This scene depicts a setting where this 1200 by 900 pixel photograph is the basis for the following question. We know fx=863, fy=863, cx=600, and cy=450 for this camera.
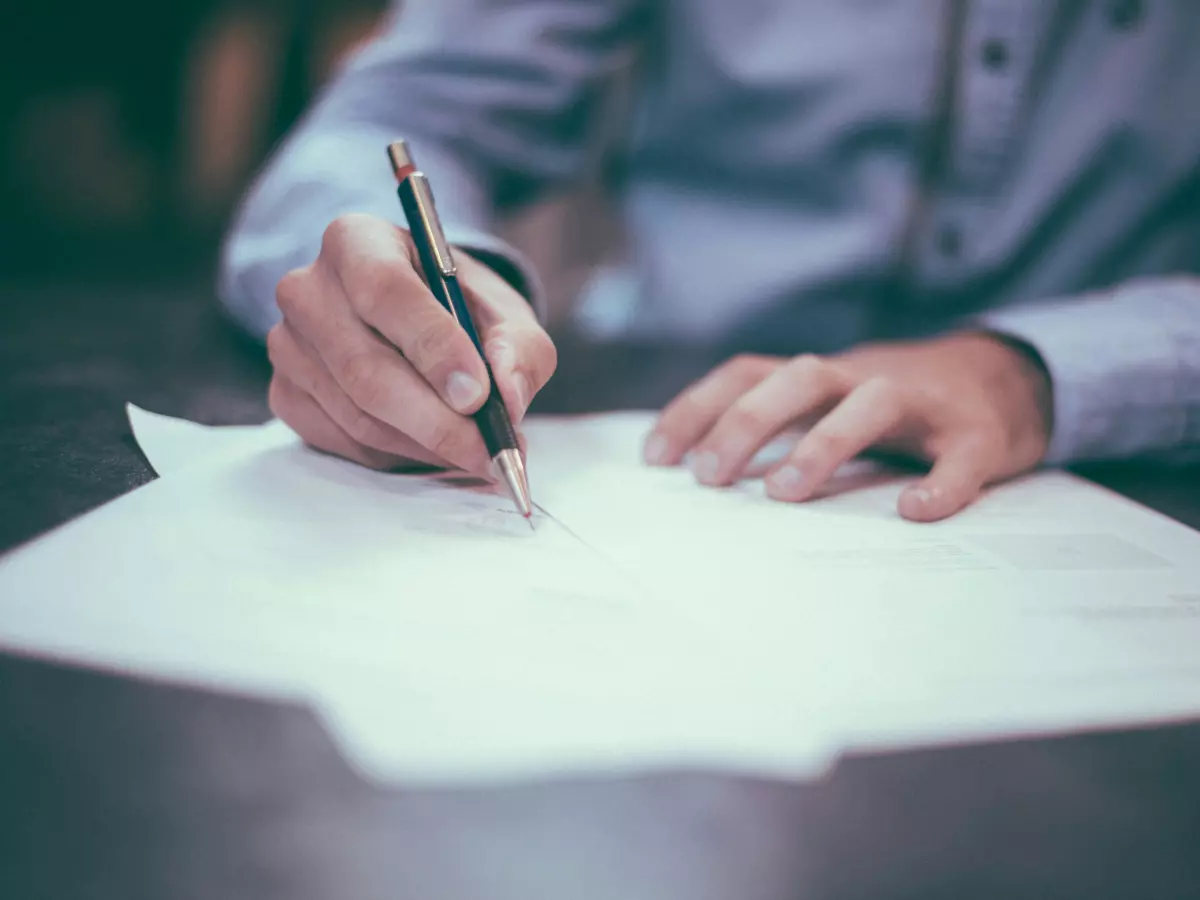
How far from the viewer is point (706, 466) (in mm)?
364

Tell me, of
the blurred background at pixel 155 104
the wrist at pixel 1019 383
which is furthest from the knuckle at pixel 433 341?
the blurred background at pixel 155 104

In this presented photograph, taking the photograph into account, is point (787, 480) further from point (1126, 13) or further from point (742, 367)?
point (1126, 13)

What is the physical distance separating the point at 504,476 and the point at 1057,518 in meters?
0.22

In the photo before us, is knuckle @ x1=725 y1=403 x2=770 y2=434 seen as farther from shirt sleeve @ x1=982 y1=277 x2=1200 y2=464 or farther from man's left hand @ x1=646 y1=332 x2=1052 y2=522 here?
shirt sleeve @ x1=982 y1=277 x2=1200 y2=464

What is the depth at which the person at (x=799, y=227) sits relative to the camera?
1.16ft

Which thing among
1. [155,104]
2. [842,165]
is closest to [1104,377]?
[842,165]

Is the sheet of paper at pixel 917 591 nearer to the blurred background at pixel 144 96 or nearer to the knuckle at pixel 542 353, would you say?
the knuckle at pixel 542 353

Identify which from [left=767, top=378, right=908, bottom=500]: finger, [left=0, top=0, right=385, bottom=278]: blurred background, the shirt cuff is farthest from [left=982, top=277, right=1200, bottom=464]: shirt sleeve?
[left=0, top=0, right=385, bottom=278]: blurred background

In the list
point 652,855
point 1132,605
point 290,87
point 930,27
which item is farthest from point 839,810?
point 290,87

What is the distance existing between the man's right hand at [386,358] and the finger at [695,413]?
7 centimetres

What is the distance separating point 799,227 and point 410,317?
41 cm

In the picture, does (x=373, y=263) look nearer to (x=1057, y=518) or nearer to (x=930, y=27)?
(x=1057, y=518)

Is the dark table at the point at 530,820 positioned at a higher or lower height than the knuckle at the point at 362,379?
lower

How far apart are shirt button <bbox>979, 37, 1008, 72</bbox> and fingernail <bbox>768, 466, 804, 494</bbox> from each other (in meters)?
0.36
